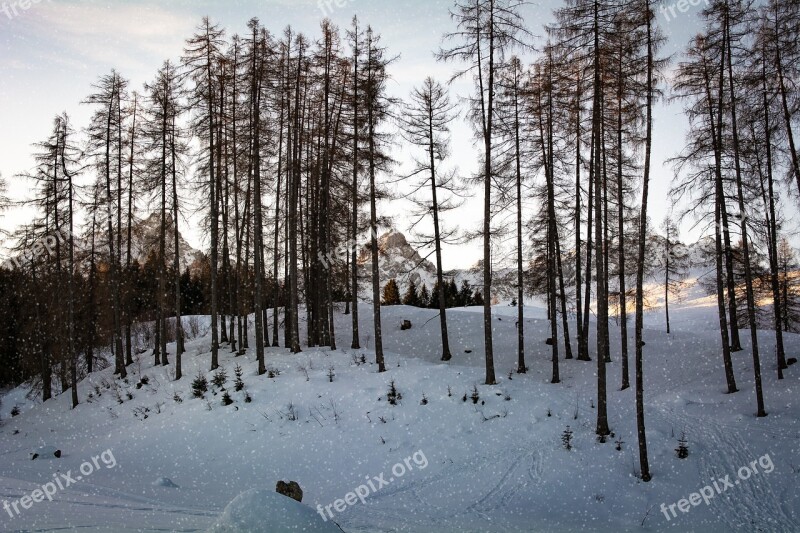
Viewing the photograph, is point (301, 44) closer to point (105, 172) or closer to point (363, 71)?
point (363, 71)

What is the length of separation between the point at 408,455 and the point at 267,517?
699 centimetres

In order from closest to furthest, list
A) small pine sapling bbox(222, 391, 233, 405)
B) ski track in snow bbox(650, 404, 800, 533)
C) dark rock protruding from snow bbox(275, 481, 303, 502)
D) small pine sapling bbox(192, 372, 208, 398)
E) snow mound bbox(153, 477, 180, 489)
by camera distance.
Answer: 1. dark rock protruding from snow bbox(275, 481, 303, 502)
2. ski track in snow bbox(650, 404, 800, 533)
3. snow mound bbox(153, 477, 180, 489)
4. small pine sapling bbox(222, 391, 233, 405)
5. small pine sapling bbox(192, 372, 208, 398)

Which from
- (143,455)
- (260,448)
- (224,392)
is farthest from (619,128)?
(143,455)

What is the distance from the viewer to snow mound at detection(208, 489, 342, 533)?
4.48 meters

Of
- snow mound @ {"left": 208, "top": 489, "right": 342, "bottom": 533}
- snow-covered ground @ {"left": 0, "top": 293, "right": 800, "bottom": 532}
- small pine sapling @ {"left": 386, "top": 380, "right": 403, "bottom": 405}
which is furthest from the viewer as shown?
small pine sapling @ {"left": 386, "top": 380, "right": 403, "bottom": 405}

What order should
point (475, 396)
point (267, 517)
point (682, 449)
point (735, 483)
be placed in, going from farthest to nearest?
1. point (475, 396)
2. point (682, 449)
3. point (735, 483)
4. point (267, 517)

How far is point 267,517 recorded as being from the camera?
4.55 metres

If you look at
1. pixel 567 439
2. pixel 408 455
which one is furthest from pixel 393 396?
pixel 567 439

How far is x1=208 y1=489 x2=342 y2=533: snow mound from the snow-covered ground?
0.02 m

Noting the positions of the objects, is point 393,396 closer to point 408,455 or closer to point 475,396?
point 475,396

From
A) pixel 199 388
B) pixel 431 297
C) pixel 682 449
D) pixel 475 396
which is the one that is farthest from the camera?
pixel 431 297

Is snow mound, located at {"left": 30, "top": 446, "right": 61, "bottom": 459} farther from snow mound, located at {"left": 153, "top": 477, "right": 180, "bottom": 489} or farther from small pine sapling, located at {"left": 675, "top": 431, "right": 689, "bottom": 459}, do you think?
small pine sapling, located at {"left": 675, "top": 431, "right": 689, "bottom": 459}

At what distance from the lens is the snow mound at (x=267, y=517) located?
4477 millimetres

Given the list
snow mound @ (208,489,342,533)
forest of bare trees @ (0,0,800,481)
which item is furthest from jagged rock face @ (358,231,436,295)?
snow mound @ (208,489,342,533)
